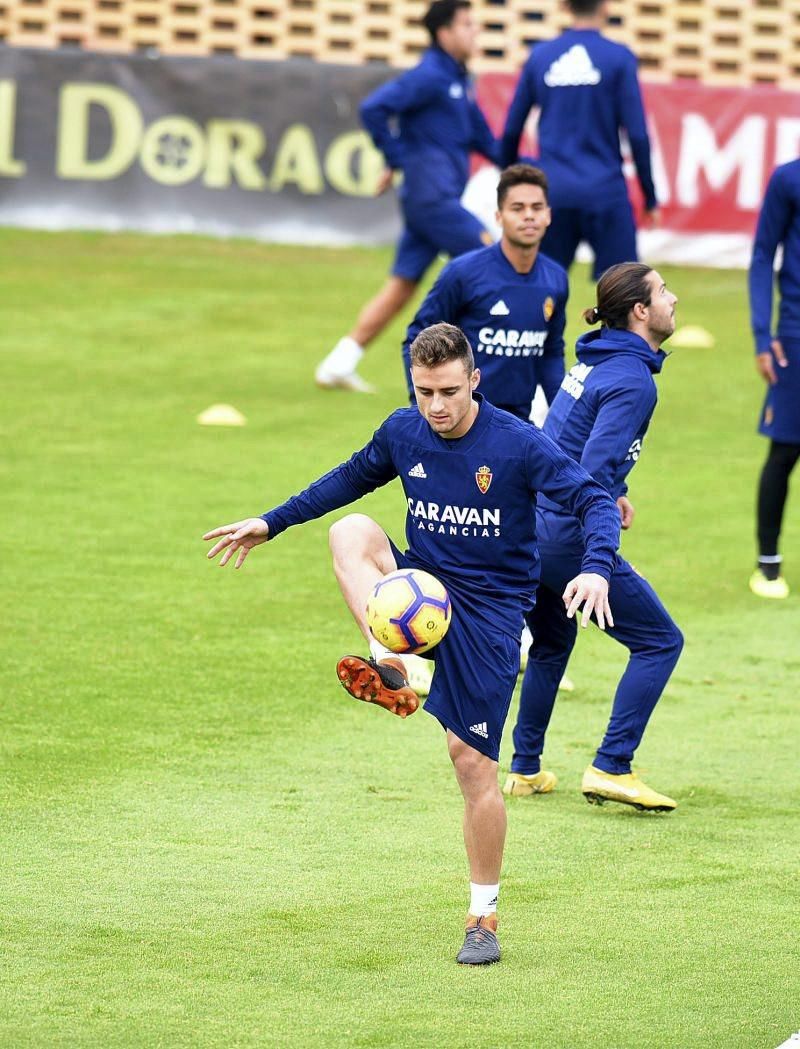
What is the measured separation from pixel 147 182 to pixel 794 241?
1159 centimetres

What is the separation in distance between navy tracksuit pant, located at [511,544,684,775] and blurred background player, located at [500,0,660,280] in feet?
18.4

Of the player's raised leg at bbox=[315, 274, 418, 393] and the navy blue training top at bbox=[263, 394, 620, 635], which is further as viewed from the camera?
the player's raised leg at bbox=[315, 274, 418, 393]

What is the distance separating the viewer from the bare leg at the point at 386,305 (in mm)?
14359

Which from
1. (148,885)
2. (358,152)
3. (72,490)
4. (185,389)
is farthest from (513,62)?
(148,885)

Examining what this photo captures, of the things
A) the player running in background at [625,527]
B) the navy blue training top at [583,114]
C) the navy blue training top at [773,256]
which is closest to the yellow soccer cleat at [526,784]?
the player running in background at [625,527]

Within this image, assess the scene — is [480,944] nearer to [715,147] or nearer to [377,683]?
[377,683]

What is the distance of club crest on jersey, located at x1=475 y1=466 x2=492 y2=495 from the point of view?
5871mm

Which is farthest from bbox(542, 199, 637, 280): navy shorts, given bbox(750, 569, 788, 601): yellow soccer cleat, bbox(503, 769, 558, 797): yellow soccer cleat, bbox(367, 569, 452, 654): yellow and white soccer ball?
bbox(367, 569, 452, 654): yellow and white soccer ball

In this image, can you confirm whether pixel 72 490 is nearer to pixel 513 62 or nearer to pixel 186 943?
pixel 186 943

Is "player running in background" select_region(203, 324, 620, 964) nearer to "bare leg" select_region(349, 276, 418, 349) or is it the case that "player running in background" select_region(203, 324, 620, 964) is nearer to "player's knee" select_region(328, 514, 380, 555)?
"player's knee" select_region(328, 514, 380, 555)

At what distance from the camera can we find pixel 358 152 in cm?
2072

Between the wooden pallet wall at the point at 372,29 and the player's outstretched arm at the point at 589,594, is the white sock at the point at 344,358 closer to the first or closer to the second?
the player's outstretched arm at the point at 589,594

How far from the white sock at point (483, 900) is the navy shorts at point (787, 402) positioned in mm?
5161

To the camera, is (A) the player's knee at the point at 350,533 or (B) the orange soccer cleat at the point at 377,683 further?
(A) the player's knee at the point at 350,533
